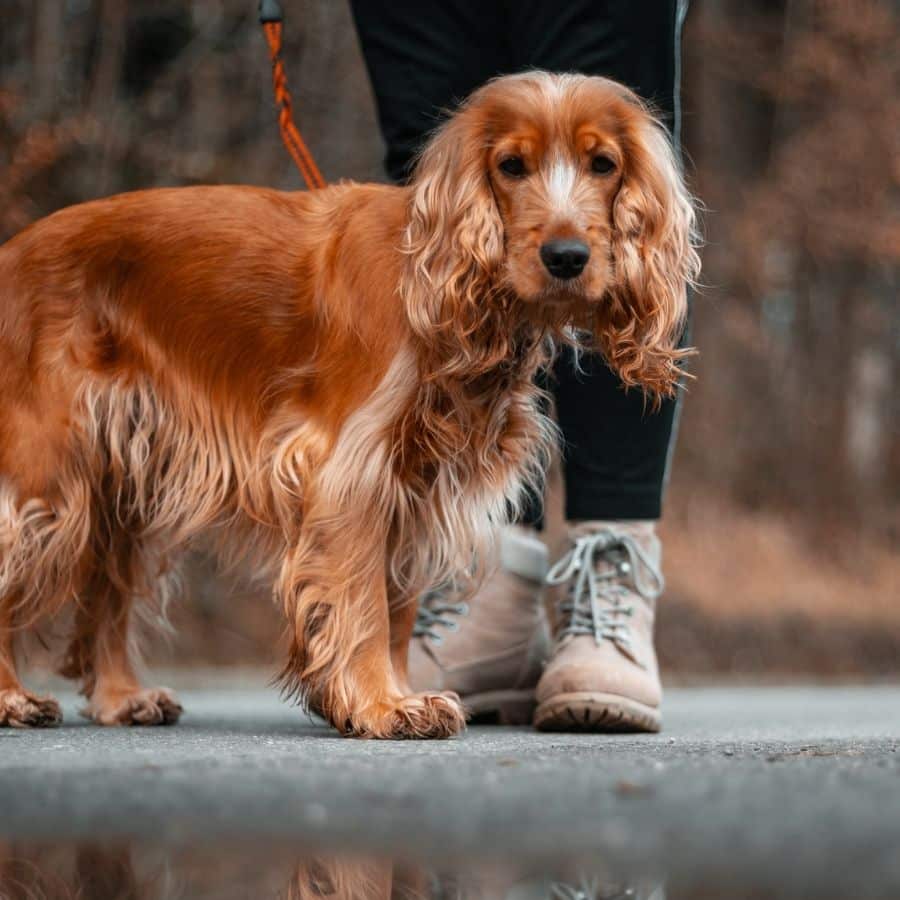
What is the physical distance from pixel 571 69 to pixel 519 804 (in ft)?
6.48

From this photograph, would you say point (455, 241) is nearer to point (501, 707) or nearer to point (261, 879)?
point (501, 707)

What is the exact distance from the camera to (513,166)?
9.88ft

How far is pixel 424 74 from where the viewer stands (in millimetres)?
3631

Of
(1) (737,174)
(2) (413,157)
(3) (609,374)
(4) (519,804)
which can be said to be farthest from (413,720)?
(1) (737,174)

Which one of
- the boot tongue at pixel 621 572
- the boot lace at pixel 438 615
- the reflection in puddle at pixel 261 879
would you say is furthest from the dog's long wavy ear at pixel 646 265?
the reflection in puddle at pixel 261 879

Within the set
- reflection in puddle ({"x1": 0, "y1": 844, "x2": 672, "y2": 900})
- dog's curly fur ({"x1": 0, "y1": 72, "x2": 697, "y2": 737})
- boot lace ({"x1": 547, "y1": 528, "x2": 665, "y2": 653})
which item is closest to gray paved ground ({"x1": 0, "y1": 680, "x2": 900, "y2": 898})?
reflection in puddle ({"x1": 0, "y1": 844, "x2": 672, "y2": 900})

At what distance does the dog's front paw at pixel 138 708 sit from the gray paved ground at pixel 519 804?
1.02 m

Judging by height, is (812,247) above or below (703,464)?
above

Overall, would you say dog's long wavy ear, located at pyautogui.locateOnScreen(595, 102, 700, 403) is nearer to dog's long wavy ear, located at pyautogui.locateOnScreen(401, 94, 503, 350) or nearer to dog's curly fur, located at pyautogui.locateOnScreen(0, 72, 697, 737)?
dog's curly fur, located at pyautogui.locateOnScreen(0, 72, 697, 737)

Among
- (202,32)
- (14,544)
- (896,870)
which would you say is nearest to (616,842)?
(896,870)

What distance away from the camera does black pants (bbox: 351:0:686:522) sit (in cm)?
344

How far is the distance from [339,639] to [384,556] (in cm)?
18

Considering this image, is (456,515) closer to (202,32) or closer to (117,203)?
(117,203)

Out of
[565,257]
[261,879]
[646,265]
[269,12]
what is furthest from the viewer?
[269,12]
